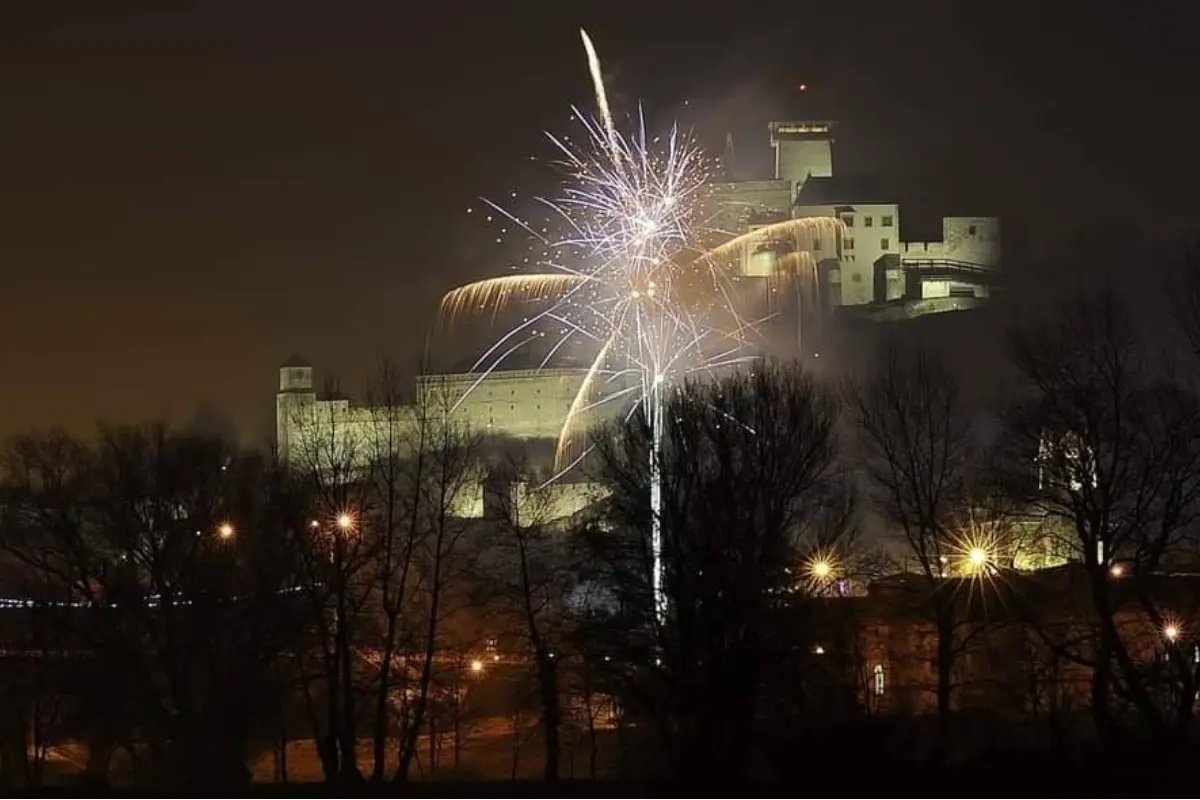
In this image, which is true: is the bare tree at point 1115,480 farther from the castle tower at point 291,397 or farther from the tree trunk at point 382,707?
the castle tower at point 291,397

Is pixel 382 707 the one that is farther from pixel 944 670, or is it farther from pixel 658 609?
pixel 944 670

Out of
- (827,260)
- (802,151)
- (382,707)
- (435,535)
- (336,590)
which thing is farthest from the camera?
(802,151)

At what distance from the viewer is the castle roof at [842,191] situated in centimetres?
3859

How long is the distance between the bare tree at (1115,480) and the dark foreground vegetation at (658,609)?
0.03 m

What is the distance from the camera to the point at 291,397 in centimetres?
2255

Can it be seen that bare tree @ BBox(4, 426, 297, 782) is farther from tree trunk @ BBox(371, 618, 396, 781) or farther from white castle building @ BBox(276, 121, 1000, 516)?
white castle building @ BBox(276, 121, 1000, 516)

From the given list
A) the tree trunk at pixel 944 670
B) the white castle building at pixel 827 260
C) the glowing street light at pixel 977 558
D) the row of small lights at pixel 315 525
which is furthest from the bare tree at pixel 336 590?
the white castle building at pixel 827 260

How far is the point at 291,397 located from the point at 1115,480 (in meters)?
14.2

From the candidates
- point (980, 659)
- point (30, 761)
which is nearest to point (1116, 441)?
point (980, 659)

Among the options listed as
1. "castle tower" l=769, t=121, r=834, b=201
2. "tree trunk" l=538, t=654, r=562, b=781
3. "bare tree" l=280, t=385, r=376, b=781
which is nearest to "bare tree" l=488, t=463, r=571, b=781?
"tree trunk" l=538, t=654, r=562, b=781

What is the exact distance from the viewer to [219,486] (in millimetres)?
12539

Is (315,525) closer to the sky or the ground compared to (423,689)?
closer to the sky

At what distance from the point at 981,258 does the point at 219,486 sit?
2791 cm

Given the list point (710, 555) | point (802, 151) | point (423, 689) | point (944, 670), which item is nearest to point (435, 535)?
point (423, 689)
